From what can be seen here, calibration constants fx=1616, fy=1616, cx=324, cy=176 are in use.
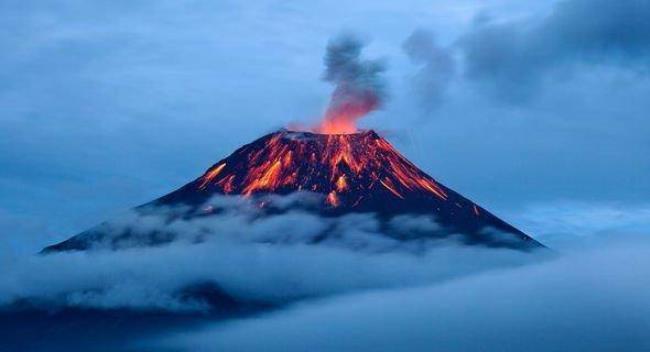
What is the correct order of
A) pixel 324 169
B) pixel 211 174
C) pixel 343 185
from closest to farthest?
pixel 324 169 < pixel 343 185 < pixel 211 174

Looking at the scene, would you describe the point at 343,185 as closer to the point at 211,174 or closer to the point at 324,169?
the point at 324,169

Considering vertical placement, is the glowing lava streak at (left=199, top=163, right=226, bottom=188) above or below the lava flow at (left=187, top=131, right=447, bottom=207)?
above

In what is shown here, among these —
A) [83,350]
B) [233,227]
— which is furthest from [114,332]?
[233,227]

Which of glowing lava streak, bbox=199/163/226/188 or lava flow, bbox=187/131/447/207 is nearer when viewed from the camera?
lava flow, bbox=187/131/447/207

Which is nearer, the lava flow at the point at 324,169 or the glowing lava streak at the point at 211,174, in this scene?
the lava flow at the point at 324,169

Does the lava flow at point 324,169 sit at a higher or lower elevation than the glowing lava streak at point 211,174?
lower

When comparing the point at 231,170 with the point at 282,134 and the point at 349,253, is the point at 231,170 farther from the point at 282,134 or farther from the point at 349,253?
the point at 349,253

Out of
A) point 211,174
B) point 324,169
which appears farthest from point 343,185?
point 211,174

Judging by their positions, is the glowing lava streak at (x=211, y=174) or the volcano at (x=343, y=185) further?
the glowing lava streak at (x=211, y=174)
